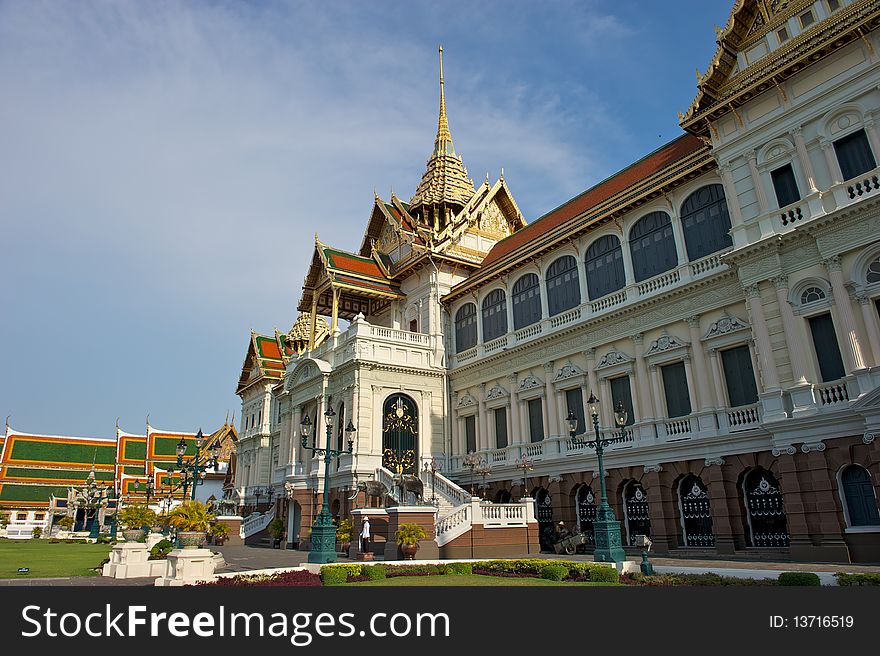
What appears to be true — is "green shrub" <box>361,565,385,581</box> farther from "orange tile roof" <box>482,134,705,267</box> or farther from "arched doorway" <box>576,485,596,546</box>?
"orange tile roof" <box>482,134,705,267</box>

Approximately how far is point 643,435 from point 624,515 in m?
2.85

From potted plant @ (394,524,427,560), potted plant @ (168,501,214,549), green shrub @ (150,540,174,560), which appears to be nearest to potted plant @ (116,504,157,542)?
green shrub @ (150,540,174,560)

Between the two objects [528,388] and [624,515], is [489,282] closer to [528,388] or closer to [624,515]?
[528,388]

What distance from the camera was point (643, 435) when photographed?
2109cm

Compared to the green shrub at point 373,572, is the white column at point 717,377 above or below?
above

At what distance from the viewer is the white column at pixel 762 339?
16859 mm

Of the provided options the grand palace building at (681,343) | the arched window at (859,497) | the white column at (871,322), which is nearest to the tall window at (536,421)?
the grand palace building at (681,343)

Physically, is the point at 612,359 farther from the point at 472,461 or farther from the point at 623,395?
the point at 472,461

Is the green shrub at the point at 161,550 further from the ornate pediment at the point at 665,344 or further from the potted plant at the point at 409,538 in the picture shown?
the ornate pediment at the point at 665,344

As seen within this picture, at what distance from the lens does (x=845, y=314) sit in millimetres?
15641

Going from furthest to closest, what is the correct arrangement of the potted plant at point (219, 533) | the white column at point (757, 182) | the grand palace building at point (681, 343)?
the potted plant at point (219, 533), the white column at point (757, 182), the grand palace building at point (681, 343)

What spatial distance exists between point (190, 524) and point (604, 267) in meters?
17.1

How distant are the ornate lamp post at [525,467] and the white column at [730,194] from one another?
1123 cm

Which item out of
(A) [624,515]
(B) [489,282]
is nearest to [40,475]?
(B) [489,282]
